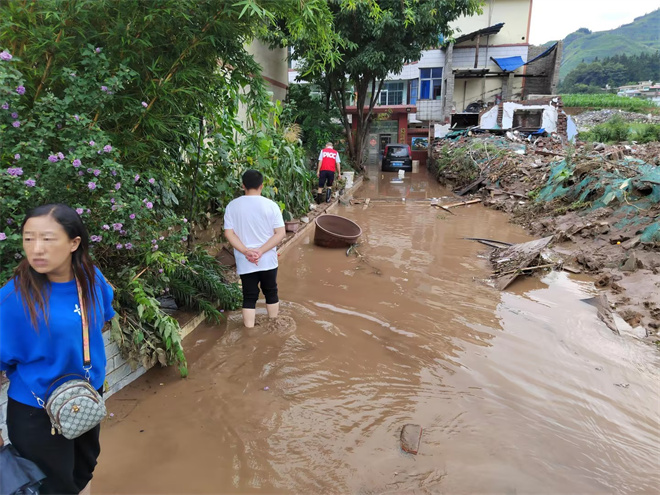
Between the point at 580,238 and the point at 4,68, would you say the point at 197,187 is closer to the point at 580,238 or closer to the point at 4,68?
the point at 4,68

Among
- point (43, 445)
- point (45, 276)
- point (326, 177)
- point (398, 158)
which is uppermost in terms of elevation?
point (45, 276)

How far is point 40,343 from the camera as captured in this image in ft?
5.46

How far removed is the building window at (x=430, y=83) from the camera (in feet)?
111

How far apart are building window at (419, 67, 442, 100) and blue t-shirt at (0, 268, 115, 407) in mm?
35945

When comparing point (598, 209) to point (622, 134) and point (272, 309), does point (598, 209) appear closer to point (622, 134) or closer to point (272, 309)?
point (272, 309)

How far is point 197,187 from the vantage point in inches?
210

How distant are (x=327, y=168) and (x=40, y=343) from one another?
10.9 metres

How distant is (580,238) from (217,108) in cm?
725

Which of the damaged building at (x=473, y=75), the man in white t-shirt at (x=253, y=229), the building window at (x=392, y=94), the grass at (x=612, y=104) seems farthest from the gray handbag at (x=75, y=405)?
the grass at (x=612, y=104)

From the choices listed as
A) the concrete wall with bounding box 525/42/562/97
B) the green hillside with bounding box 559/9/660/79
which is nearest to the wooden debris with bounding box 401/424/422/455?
the concrete wall with bounding box 525/42/562/97

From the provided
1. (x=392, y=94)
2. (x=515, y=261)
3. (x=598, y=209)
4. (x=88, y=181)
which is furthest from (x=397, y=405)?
(x=392, y=94)

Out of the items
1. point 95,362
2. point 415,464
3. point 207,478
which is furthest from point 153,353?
point 415,464

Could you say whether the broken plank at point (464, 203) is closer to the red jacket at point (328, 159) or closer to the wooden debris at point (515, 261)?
the red jacket at point (328, 159)

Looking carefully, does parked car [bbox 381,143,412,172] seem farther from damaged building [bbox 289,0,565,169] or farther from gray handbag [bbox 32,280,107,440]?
gray handbag [bbox 32,280,107,440]
